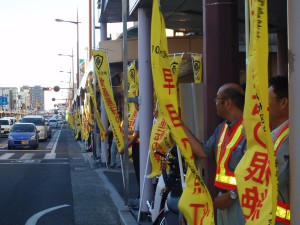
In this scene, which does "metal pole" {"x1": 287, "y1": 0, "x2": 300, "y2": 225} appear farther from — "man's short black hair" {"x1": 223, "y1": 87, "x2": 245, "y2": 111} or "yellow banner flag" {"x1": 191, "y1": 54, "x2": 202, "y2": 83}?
"yellow banner flag" {"x1": 191, "y1": 54, "x2": 202, "y2": 83}

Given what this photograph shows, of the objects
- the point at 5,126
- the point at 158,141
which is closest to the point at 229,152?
the point at 158,141

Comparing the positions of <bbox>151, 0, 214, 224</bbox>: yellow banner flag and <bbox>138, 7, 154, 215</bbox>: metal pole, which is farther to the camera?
<bbox>138, 7, 154, 215</bbox>: metal pole

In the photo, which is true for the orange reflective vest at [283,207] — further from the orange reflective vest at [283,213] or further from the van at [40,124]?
the van at [40,124]

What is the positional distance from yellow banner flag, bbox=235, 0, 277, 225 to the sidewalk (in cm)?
442

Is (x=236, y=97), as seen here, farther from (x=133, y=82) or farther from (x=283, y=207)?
(x=133, y=82)

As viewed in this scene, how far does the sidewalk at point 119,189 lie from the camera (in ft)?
24.1

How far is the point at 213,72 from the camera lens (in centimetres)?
466

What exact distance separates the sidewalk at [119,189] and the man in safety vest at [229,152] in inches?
143

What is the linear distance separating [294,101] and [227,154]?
34.9 inches

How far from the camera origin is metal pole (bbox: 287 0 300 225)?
2684 mm

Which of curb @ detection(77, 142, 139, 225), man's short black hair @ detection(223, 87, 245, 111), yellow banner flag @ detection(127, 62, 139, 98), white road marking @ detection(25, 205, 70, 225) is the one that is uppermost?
yellow banner flag @ detection(127, 62, 139, 98)

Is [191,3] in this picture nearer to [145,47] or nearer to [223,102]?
[145,47]

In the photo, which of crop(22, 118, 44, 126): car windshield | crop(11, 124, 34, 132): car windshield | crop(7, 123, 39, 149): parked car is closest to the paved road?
crop(7, 123, 39, 149): parked car

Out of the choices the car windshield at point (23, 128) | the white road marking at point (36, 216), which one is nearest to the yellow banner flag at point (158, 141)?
the white road marking at point (36, 216)
